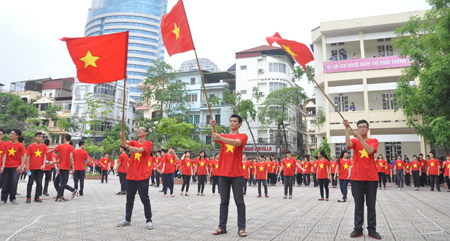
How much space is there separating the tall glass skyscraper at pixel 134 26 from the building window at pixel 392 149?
261 ft

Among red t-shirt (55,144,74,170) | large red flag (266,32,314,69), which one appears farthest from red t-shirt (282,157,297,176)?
red t-shirt (55,144,74,170)

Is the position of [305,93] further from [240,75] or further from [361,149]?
[361,149]

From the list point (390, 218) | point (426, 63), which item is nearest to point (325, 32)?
point (426, 63)

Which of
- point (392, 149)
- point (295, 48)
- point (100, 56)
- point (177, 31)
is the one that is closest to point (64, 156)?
point (100, 56)

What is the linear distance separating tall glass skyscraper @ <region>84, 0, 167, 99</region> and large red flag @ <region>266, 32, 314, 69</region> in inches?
3671

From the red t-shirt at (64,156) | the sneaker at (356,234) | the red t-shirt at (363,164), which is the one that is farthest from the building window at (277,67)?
the sneaker at (356,234)

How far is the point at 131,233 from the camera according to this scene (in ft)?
16.6

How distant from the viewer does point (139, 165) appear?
581 centimetres

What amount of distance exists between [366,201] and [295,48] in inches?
138

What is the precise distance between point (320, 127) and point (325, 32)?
30.1 ft

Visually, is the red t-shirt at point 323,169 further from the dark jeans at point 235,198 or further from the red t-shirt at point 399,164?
the red t-shirt at point 399,164

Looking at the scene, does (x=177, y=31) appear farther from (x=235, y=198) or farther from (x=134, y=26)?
(x=134, y=26)

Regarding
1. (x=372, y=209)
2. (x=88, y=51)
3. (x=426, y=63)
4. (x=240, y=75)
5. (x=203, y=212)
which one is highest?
(x=240, y=75)

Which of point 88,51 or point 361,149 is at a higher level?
point 88,51
